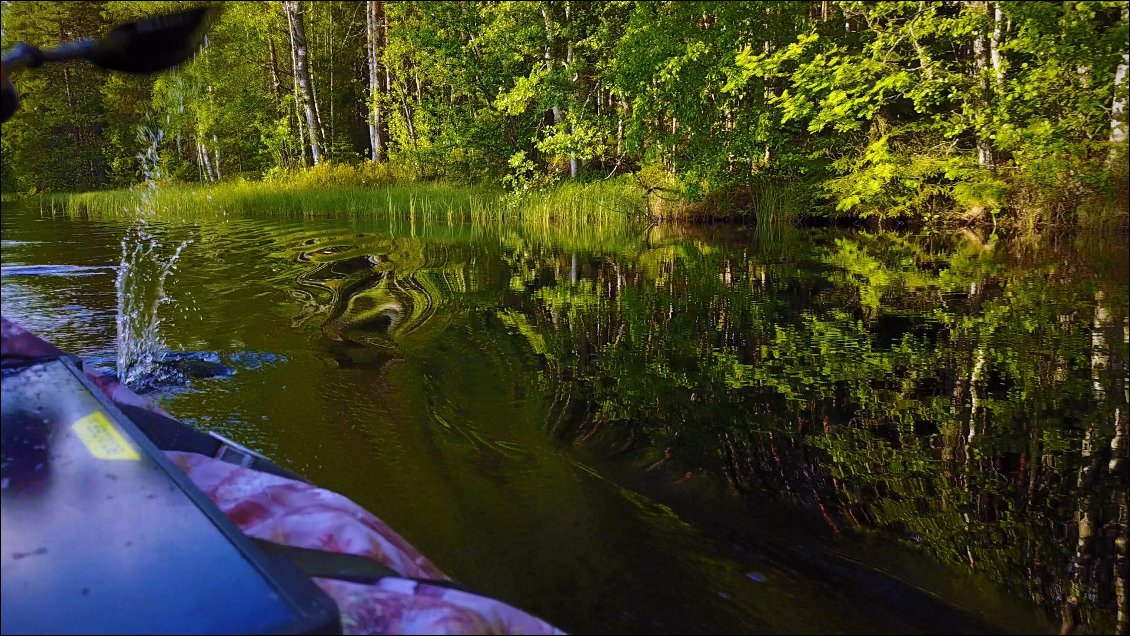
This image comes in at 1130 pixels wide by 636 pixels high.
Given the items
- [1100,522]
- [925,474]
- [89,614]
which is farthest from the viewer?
[925,474]

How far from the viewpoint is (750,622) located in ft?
6.82

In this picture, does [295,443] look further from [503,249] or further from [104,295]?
[503,249]

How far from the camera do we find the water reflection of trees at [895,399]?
263 centimetres

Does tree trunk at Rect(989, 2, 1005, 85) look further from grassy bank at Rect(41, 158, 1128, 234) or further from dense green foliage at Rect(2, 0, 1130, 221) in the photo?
grassy bank at Rect(41, 158, 1128, 234)

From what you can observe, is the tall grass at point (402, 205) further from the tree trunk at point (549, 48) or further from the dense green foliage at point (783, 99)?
the tree trunk at point (549, 48)

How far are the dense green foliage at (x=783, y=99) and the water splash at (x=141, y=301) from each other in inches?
89.0

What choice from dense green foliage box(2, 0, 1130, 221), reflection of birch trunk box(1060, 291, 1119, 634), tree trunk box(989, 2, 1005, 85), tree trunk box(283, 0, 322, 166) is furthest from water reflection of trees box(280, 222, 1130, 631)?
tree trunk box(283, 0, 322, 166)

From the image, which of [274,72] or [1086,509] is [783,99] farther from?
[274,72]

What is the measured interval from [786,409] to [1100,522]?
A: 1.45 meters

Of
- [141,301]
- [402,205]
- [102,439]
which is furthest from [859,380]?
[402,205]

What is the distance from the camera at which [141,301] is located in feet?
22.9

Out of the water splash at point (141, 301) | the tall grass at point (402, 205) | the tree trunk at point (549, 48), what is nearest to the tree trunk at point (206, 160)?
the tall grass at point (402, 205)

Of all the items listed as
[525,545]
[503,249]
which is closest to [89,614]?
[525,545]

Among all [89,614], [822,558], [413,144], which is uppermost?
[413,144]
